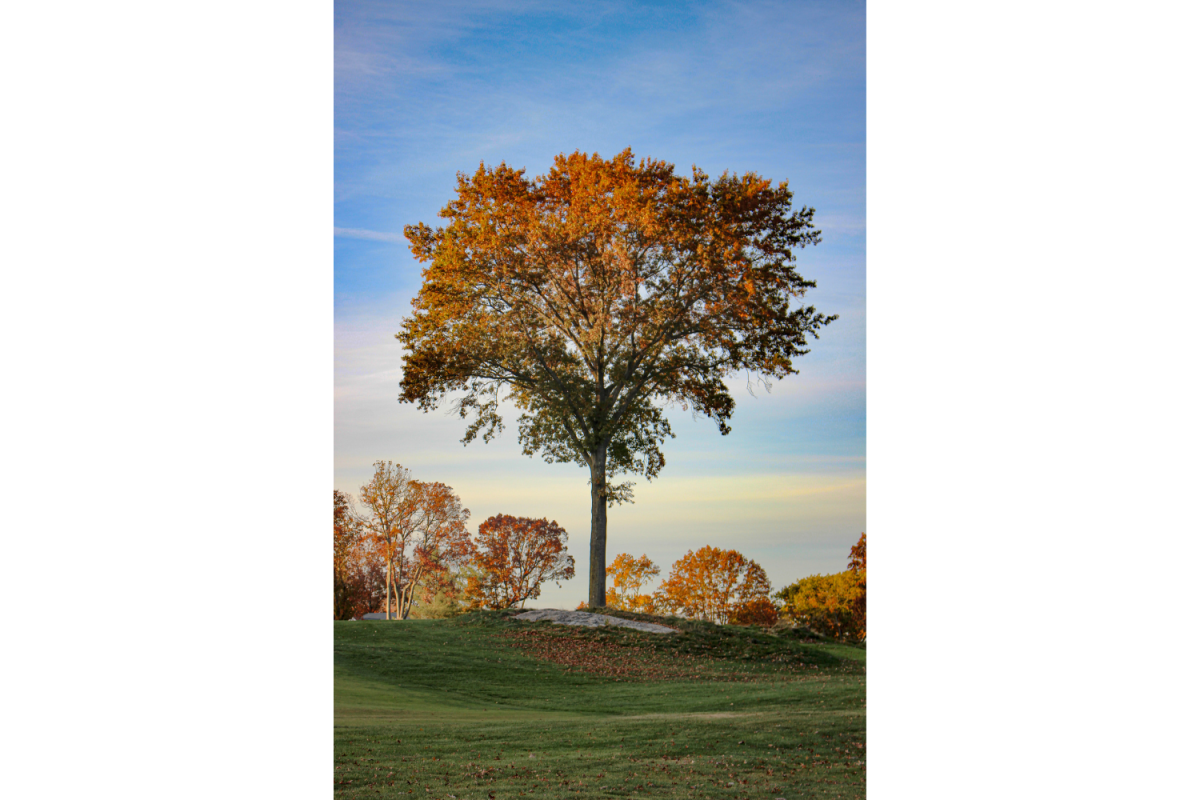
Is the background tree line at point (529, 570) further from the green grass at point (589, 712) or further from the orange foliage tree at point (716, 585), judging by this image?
the green grass at point (589, 712)

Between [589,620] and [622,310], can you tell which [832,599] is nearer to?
[589,620]

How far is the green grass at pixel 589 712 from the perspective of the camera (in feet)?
16.8

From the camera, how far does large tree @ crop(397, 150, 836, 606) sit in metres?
6.06

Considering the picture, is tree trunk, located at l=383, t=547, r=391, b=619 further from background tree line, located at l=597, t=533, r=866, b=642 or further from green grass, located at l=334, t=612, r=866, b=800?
background tree line, located at l=597, t=533, r=866, b=642

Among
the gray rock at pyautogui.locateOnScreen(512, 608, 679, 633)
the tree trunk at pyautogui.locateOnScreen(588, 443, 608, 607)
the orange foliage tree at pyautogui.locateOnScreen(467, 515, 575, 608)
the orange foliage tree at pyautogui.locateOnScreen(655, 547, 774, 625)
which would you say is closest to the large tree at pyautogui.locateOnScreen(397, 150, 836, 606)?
the tree trunk at pyautogui.locateOnScreen(588, 443, 608, 607)

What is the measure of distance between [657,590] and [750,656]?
0.80 meters

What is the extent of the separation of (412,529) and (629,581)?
1617 mm

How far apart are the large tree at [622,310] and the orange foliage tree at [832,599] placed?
126 cm

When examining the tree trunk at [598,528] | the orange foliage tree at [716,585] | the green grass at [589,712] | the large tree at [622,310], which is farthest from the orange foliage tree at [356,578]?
the orange foliage tree at [716,585]

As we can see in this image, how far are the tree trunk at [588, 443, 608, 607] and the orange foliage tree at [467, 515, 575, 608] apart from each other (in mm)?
168

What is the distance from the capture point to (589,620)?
6078mm

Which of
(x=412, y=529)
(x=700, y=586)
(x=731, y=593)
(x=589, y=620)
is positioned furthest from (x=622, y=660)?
(x=412, y=529)
